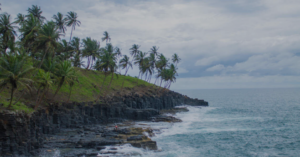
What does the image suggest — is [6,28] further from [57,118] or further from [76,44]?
[76,44]

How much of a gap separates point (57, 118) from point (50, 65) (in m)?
10.8

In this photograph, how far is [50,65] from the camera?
43000mm

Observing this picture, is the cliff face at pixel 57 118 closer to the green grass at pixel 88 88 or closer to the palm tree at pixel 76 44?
the green grass at pixel 88 88

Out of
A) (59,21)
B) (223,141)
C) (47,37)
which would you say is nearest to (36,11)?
(59,21)

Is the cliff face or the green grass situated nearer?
the cliff face

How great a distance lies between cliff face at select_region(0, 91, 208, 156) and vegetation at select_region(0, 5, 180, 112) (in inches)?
92.9

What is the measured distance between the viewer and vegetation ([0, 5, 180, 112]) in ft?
103

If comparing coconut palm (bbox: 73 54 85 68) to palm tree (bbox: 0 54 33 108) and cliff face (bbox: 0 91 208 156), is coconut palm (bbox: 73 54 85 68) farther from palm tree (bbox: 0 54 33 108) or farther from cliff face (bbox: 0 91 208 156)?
palm tree (bbox: 0 54 33 108)

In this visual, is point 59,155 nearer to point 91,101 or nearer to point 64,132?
point 64,132

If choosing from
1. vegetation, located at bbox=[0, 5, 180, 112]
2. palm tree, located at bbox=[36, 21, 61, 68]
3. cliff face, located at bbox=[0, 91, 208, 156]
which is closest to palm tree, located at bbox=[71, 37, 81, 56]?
vegetation, located at bbox=[0, 5, 180, 112]

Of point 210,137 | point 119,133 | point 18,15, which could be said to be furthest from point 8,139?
point 18,15

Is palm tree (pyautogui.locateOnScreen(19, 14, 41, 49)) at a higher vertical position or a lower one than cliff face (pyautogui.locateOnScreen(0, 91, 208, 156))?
higher

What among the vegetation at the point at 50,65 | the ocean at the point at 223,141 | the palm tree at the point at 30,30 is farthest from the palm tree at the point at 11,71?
the ocean at the point at 223,141

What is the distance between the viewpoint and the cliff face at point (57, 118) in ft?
93.2
